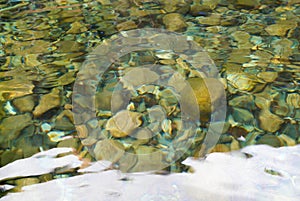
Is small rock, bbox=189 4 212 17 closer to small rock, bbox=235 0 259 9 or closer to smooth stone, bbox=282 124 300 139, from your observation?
small rock, bbox=235 0 259 9

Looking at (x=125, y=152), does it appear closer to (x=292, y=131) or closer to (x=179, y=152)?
(x=179, y=152)

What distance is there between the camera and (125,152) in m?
1.63

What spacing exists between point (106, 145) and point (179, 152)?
0.33m

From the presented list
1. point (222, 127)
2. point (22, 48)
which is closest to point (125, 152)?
point (222, 127)

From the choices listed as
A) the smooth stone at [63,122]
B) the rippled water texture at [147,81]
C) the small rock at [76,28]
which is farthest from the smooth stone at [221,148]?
the small rock at [76,28]

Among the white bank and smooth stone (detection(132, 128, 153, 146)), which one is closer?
the white bank

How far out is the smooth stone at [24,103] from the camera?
184 centimetres

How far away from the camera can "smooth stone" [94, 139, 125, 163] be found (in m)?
1.60

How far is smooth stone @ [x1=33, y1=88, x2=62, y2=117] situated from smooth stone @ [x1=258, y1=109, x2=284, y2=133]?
3.29 feet

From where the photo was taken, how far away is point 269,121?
1.75m

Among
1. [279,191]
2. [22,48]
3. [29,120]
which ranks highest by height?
[22,48]

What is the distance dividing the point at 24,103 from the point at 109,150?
554 mm

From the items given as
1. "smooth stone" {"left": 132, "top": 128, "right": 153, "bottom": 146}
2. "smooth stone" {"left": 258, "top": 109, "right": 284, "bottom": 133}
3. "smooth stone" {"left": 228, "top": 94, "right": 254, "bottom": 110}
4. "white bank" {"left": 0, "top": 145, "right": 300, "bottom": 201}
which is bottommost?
"white bank" {"left": 0, "top": 145, "right": 300, "bottom": 201}

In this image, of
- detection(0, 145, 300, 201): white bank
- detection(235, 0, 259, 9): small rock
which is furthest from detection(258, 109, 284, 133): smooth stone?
detection(235, 0, 259, 9): small rock
